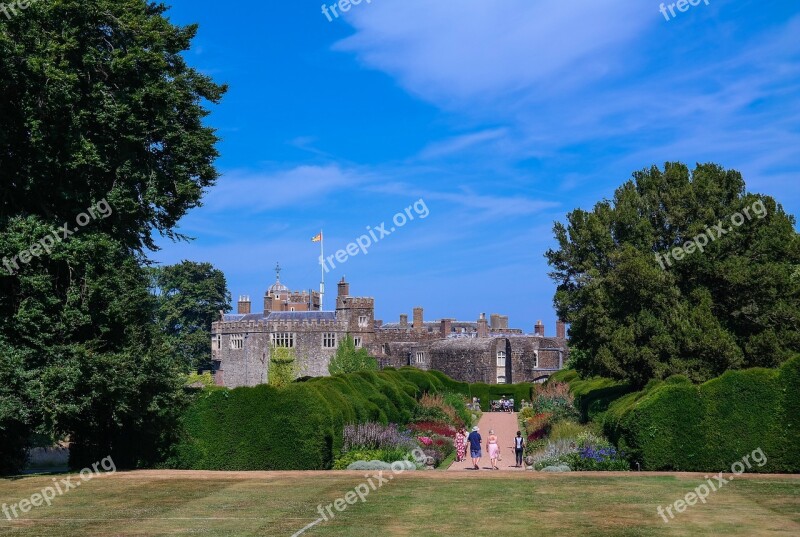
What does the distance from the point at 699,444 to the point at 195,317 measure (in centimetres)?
7402

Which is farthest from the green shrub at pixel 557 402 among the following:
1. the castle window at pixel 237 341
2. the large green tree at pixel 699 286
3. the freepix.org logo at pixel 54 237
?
the castle window at pixel 237 341

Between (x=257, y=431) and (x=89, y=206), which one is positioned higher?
(x=89, y=206)

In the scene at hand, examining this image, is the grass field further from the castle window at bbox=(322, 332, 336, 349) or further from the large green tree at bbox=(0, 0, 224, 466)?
the castle window at bbox=(322, 332, 336, 349)

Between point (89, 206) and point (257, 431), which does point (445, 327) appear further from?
point (89, 206)

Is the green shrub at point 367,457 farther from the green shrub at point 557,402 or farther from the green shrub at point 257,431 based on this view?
the green shrub at point 557,402

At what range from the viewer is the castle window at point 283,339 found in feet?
245

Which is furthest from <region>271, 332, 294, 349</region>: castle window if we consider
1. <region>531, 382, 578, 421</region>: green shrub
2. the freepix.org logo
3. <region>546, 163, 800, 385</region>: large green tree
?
the freepix.org logo

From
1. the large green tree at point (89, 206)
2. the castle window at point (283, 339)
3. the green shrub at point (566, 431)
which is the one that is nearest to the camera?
the large green tree at point (89, 206)

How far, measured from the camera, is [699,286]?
3181 cm

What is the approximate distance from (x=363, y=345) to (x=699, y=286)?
46037 millimetres

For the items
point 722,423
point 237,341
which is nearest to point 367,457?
point 722,423

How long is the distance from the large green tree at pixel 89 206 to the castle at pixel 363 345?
49837 millimetres

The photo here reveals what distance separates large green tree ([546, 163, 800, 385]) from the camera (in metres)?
30.8

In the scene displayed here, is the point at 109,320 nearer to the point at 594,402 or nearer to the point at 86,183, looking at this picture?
the point at 86,183
